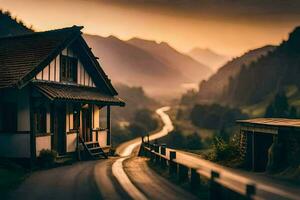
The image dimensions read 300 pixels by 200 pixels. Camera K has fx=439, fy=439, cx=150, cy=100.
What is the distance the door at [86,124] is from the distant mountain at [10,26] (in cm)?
6522

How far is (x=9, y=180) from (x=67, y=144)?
366 inches

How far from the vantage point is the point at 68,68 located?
88.9ft

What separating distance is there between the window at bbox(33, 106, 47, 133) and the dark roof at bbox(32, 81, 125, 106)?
1.33 metres

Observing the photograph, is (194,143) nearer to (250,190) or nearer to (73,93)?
(73,93)

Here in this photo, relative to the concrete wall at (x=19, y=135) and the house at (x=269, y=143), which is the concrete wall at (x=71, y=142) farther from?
the house at (x=269, y=143)

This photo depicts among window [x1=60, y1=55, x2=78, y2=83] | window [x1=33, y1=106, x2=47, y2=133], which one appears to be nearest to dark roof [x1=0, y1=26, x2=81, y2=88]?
window [x1=60, y1=55, x2=78, y2=83]

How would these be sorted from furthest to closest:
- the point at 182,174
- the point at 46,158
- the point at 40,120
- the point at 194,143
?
the point at 194,143, the point at 40,120, the point at 46,158, the point at 182,174

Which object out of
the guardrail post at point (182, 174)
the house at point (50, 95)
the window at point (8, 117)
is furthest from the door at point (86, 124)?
the guardrail post at point (182, 174)

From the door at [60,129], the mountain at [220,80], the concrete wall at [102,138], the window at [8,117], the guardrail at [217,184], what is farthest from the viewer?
the mountain at [220,80]

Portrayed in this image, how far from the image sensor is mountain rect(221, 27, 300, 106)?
377ft

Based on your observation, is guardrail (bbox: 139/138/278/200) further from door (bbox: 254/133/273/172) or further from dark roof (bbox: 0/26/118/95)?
dark roof (bbox: 0/26/118/95)

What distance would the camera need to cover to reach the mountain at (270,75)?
11488 centimetres

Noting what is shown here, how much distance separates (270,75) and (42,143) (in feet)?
354

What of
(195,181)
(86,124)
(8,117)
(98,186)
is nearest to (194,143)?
(86,124)
